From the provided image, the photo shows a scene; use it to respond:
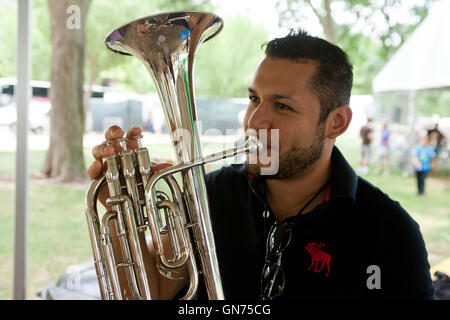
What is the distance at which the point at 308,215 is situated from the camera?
1.05 meters

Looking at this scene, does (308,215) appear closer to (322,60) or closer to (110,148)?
(322,60)

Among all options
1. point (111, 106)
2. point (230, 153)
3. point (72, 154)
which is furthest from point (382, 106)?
point (230, 153)

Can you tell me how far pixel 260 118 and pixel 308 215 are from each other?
0.93 feet

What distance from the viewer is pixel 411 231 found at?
0.98 m

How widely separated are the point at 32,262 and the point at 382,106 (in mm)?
4411

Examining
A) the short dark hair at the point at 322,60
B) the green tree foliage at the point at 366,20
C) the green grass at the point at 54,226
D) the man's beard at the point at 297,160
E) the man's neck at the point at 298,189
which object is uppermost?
the green tree foliage at the point at 366,20

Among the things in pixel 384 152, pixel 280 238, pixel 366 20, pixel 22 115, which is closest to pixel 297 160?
pixel 280 238

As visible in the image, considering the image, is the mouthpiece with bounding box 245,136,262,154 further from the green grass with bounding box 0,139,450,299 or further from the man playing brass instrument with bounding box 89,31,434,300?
the green grass with bounding box 0,139,450,299

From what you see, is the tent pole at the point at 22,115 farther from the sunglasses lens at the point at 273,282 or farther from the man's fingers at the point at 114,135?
the sunglasses lens at the point at 273,282

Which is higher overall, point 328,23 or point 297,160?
point 328,23

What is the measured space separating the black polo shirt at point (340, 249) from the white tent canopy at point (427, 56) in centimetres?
251

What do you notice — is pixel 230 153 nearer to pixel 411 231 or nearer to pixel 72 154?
pixel 411 231

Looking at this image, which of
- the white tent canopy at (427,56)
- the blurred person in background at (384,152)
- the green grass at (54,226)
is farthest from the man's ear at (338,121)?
the blurred person in background at (384,152)

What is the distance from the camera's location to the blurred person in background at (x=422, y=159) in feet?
15.1
